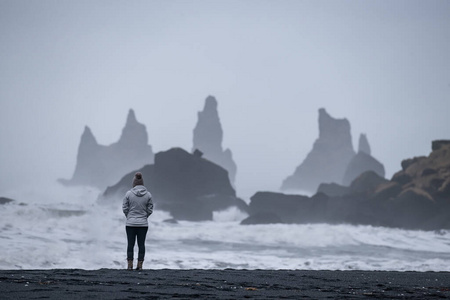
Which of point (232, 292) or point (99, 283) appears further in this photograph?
point (99, 283)

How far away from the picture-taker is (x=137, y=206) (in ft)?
39.0

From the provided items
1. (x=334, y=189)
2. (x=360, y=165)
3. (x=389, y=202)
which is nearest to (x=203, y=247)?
(x=389, y=202)

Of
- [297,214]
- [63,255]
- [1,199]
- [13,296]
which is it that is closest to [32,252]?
[63,255]

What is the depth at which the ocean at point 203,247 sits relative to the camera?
22.5 m

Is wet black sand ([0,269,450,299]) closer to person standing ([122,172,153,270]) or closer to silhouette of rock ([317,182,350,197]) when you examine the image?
person standing ([122,172,153,270])

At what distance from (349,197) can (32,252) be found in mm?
54944

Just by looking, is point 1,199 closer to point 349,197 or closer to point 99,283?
point 349,197

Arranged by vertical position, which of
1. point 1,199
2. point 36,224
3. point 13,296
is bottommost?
point 13,296

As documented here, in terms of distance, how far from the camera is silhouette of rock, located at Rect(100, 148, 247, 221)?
7556 cm

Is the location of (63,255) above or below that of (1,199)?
below

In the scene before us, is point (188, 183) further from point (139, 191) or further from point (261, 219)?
point (139, 191)

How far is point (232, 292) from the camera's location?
8.18 metres

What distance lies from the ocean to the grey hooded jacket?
28.9ft

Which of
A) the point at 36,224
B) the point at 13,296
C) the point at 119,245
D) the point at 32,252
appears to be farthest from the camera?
the point at 36,224
